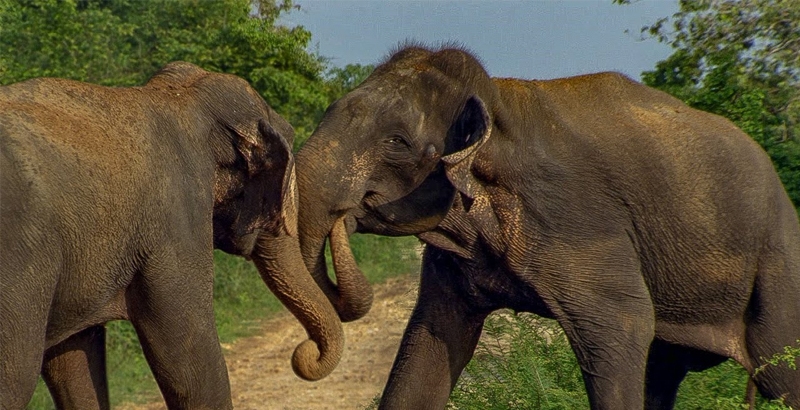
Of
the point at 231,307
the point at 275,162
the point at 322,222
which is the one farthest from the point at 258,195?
the point at 231,307

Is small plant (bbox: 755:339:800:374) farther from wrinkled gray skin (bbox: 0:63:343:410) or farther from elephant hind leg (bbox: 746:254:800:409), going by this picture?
wrinkled gray skin (bbox: 0:63:343:410)

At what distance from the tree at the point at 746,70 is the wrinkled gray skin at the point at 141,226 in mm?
3571

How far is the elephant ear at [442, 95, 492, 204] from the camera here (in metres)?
6.23

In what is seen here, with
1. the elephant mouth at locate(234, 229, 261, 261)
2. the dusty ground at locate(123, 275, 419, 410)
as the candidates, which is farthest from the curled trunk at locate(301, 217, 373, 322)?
the dusty ground at locate(123, 275, 419, 410)

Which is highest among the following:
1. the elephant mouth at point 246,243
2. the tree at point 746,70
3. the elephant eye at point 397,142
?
the tree at point 746,70

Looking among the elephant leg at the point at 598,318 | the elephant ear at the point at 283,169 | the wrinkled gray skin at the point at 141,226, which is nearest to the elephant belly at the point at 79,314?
the wrinkled gray skin at the point at 141,226

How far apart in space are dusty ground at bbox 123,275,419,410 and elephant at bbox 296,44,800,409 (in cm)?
293

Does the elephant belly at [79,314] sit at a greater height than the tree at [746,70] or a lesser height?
lesser

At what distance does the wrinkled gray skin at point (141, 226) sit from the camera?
5.36 m

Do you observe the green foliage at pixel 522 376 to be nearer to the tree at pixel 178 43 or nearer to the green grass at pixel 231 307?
the green grass at pixel 231 307

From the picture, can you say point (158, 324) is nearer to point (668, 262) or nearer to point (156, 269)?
point (156, 269)

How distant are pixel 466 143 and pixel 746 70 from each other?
3.96 meters

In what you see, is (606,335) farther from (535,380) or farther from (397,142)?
(535,380)

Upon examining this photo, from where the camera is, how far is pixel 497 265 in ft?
21.4
